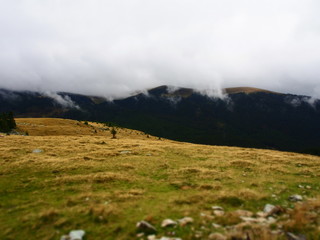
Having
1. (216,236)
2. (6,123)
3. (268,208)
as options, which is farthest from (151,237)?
(6,123)

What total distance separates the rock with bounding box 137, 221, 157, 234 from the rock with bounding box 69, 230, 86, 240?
2.46 meters

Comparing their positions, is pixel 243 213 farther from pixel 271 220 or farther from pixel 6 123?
pixel 6 123

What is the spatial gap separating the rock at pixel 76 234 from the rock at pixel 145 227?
246 cm

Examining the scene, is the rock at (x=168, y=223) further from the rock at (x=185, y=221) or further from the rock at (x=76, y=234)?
the rock at (x=76, y=234)

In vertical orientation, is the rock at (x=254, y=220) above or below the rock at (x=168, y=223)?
above

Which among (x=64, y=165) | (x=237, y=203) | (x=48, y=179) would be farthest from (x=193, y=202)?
(x=64, y=165)

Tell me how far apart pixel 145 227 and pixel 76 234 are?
3006 mm

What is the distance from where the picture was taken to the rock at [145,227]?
8.62 meters

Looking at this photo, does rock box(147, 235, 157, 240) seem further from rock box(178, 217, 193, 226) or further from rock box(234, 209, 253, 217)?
rock box(234, 209, 253, 217)

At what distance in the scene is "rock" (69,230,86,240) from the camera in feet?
27.4

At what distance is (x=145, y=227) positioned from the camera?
8828 mm

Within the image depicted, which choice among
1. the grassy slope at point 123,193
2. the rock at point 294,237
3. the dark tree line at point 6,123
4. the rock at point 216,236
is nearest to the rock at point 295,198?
the grassy slope at point 123,193

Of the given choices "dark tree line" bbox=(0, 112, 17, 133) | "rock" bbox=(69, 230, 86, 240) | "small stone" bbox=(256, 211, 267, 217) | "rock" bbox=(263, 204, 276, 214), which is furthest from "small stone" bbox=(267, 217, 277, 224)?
"dark tree line" bbox=(0, 112, 17, 133)

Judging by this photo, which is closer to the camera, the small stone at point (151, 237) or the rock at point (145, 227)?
the small stone at point (151, 237)
